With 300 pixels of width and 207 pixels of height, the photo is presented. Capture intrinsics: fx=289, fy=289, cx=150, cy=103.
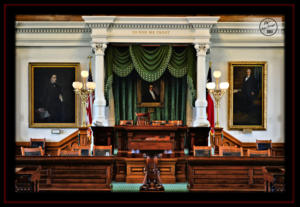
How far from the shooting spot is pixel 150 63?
32.0 feet

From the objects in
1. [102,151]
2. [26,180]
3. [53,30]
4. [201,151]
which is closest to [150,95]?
[201,151]

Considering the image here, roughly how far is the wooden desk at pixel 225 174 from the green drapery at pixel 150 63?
4337mm

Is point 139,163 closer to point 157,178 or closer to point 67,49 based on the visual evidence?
point 157,178

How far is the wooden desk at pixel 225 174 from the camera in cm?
579

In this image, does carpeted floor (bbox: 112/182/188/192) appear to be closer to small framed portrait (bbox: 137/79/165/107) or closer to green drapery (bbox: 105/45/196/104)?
green drapery (bbox: 105/45/196/104)

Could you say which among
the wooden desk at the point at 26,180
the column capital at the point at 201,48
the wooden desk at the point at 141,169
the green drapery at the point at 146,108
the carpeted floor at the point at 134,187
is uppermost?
the column capital at the point at 201,48

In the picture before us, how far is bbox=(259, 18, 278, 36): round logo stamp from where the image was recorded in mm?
10227

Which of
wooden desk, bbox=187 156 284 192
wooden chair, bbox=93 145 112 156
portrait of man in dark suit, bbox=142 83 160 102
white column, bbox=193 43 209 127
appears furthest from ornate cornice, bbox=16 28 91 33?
wooden desk, bbox=187 156 284 192

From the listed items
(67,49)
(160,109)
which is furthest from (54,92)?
(160,109)

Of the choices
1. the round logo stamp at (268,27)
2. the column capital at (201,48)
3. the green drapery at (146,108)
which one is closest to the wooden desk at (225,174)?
the column capital at (201,48)

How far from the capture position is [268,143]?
10117 mm

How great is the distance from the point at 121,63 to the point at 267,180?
20.2 feet

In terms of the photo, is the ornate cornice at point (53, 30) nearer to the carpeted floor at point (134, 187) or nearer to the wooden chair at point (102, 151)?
the wooden chair at point (102, 151)

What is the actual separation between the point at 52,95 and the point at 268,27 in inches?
320
